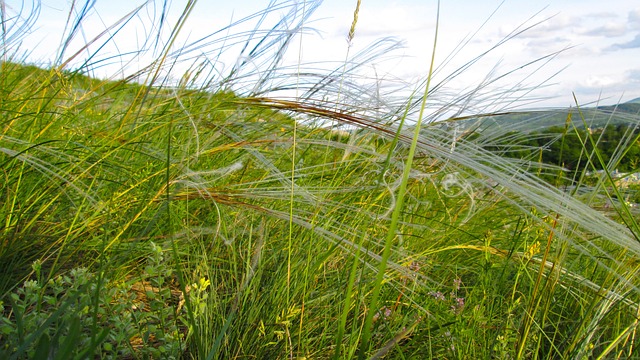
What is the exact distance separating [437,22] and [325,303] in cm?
100

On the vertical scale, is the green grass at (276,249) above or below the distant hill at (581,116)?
below

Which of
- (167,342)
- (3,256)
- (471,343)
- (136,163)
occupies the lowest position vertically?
(471,343)

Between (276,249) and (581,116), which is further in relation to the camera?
(276,249)

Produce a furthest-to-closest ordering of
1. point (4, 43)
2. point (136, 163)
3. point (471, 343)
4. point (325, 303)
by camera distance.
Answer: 1. point (4, 43)
2. point (136, 163)
3. point (325, 303)
4. point (471, 343)

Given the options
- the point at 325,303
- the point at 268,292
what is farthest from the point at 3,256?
→ the point at 325,303

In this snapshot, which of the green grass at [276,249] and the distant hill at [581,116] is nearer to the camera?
the green grass at [276,249]

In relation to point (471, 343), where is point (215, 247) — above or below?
above

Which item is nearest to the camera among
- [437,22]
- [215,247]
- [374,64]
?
[437,22]

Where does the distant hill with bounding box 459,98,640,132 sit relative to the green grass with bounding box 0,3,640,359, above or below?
above

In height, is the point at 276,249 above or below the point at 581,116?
below

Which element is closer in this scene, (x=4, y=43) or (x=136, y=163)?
(x=136, y=163)

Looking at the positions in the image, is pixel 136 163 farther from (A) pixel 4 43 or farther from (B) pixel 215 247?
(A) pixel 4 43

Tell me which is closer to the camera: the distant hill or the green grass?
the green grass

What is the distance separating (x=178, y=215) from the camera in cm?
196
